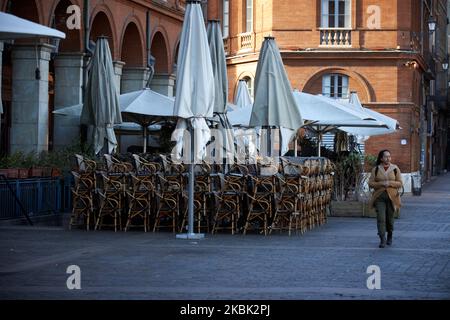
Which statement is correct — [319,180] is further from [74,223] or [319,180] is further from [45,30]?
[45,30]

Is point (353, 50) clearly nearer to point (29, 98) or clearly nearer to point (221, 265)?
point (29, 98)

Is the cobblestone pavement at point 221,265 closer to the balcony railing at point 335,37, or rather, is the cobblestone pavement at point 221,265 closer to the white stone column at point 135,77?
the white stone column at point 135,77

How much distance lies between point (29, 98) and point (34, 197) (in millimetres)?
6353

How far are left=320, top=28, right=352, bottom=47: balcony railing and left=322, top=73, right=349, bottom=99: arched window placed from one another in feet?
4.50

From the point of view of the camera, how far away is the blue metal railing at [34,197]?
19438 mm

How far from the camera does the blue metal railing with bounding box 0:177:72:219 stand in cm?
1944

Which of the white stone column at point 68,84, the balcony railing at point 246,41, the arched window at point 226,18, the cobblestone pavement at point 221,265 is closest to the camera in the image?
the cobblestone pavement at point 221,265

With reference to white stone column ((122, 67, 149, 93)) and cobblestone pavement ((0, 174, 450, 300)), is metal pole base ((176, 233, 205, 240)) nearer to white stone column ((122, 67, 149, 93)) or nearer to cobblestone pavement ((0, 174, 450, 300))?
cobblestone pavement ((0, 174, 450, 300))

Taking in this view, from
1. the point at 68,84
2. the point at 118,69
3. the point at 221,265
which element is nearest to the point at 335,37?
the point at 118,69

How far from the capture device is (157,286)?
1180cm

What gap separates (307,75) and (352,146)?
11.0 m

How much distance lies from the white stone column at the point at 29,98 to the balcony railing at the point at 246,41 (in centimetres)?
2247

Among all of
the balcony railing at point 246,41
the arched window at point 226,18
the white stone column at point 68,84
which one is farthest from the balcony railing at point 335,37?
the white stone column at point 68,84

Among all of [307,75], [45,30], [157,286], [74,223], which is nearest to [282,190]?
[74,223]
